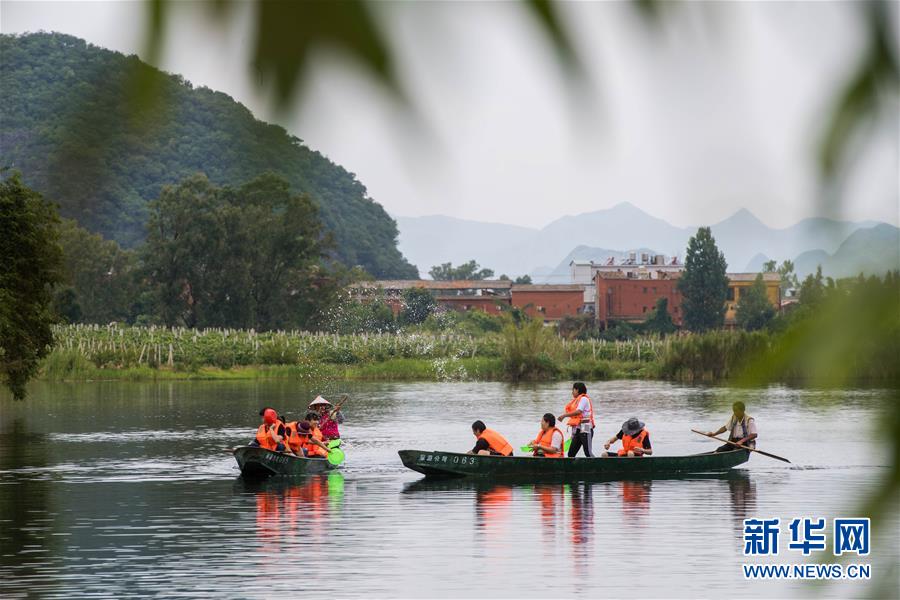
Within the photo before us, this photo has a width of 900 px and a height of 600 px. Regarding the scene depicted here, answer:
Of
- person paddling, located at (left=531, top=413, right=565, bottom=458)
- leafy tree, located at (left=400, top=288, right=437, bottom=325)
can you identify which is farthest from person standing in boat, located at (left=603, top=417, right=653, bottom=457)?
leafy tree, located at (left=400, top=288, right=437, bottom=325)

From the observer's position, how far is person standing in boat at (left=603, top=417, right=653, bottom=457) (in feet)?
84.5

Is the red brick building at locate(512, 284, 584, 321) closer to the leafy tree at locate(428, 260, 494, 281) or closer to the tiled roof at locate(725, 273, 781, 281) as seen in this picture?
the leafy tree at locate(428, 260, 494, 281)

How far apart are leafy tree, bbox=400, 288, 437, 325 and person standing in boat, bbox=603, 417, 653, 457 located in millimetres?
22596

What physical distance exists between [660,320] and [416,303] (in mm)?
791

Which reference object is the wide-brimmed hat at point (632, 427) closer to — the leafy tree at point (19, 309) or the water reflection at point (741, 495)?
the water reflection at point (741, 495)

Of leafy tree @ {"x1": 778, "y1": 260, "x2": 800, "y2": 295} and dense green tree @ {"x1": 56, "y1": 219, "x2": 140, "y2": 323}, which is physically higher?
dense green tree @ {"x1": 56, "y1": 219, "x2": 140, "y2": 323}

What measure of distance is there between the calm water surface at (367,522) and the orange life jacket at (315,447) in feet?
1.97

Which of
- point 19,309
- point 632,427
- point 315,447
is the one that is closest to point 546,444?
point 632,427

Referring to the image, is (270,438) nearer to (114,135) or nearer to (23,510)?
(23,510)

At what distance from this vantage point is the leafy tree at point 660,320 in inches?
85.8

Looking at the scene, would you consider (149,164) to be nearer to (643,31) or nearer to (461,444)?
(643,31)

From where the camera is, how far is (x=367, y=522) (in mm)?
23531

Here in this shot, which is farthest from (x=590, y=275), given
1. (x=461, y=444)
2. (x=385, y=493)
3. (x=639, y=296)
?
(x=461, y=444)

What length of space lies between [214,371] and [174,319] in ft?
253
